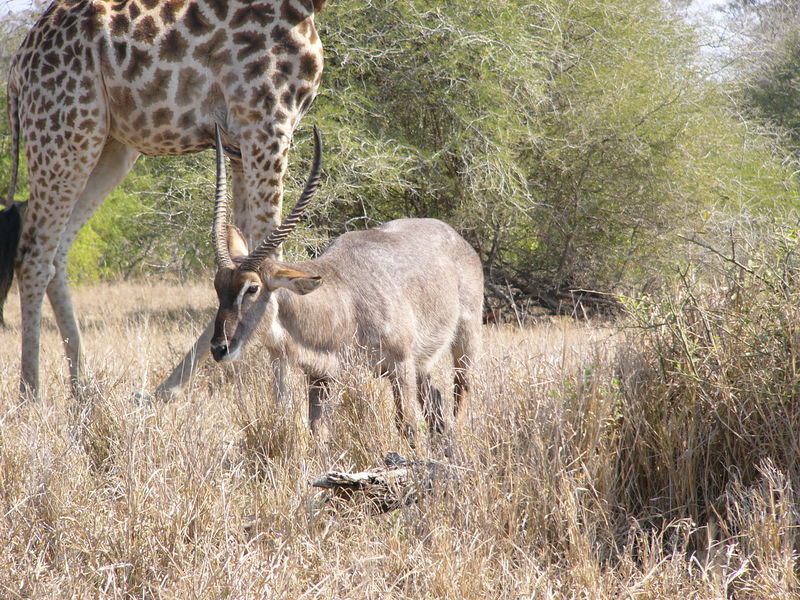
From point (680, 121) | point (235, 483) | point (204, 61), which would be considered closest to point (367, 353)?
point (235, 483)

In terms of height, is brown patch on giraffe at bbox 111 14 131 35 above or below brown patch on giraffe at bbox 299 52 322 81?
above

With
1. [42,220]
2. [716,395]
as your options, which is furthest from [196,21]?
[716,395]

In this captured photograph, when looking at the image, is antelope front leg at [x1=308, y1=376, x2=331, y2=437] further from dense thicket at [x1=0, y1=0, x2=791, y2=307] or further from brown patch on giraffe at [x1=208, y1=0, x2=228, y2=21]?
dense thicket at [x1=0, y1=0, x2=791, y2=307]

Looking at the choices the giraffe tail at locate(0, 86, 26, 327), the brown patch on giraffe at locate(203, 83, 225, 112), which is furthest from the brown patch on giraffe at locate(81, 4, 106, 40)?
the giraffe tail at locate(0, 86, 26, 327)

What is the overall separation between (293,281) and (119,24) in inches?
99.6

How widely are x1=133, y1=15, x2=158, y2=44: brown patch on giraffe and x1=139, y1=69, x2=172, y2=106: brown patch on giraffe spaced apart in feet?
0.82

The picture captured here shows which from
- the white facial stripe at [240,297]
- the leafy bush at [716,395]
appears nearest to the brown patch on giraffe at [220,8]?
the white facial stripe at [240,297]

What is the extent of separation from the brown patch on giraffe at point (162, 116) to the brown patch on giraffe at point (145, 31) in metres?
0.48

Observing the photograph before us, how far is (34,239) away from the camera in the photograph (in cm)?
645

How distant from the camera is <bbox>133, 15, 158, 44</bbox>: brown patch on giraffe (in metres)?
6.33

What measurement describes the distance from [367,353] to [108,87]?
266 centimetres

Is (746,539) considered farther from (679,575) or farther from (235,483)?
(235,483)

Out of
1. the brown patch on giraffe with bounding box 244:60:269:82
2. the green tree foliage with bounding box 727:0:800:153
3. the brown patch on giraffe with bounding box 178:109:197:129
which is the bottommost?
the green tree foliage with bounding box 727:0:800:153

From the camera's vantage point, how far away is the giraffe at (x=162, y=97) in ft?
20.4
